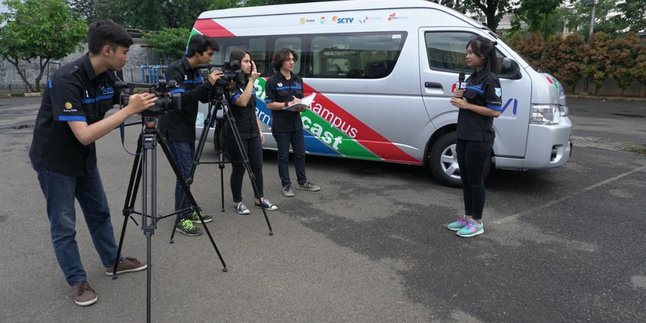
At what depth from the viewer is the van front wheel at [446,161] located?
5.83 metres

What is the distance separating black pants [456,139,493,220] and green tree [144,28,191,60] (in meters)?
26.2

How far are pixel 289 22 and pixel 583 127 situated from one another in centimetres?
870

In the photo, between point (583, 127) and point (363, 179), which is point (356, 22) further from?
point (583, 127)

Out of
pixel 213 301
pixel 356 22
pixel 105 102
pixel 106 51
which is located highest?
pixel 356 22

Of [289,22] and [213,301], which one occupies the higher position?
[289,22]

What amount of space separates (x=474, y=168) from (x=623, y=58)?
18008 mm

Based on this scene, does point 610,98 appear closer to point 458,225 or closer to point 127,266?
point 458,225

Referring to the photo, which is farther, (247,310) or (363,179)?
(363,179)

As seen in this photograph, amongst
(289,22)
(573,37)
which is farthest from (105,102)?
(573,37)

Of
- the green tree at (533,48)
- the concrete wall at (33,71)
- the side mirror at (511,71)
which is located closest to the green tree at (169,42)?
the concrete wall at (33,71)

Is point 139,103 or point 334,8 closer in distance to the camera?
point 139,103

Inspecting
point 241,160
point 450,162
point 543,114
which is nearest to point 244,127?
point 241,160

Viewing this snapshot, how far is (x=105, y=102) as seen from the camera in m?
2.99

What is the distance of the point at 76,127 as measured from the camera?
2670 millimetres
